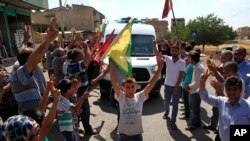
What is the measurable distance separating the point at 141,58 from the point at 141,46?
2.68 ft

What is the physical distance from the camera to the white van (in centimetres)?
924

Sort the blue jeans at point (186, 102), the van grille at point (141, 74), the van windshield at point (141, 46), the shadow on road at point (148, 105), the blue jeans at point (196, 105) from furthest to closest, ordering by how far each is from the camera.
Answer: the van windshield at point (141, 46)
the van grille at point (141, 74)
the shadow on road at point (148, 105)
the blue jeans at point (186, 102)
the blue jeans at point (196, 105)

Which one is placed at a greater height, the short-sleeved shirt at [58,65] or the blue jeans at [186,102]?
the short-sleeved shirt at [58,65]

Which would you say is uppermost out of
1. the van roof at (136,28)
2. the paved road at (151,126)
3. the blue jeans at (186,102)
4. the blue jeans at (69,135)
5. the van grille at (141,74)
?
the van roof at (136,28)

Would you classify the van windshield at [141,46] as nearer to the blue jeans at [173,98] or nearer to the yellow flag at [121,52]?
the blue jeans at [173,98]

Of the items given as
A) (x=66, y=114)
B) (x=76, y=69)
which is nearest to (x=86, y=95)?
(x=66, y=114)

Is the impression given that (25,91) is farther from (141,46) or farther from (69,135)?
(141,46)

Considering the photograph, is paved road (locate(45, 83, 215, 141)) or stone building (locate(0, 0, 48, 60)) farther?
stone building (locate(0, 0, 48, 60))

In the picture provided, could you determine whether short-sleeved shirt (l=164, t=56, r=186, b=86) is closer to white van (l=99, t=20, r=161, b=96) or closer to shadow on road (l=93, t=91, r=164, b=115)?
shadow on road (l=93, t=91, r=164, b=115)

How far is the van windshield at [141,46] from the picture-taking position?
402 inches

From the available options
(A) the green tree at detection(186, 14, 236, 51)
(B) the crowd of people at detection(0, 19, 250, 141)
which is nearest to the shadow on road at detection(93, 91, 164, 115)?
(B) the crowd of people at detection(0, 19, 250, 141)

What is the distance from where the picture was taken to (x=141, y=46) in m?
10.5

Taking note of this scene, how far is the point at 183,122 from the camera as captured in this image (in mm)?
7473

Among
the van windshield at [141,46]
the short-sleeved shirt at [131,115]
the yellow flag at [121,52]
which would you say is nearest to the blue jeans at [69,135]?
the short-sleeved shirt at [131,115]
